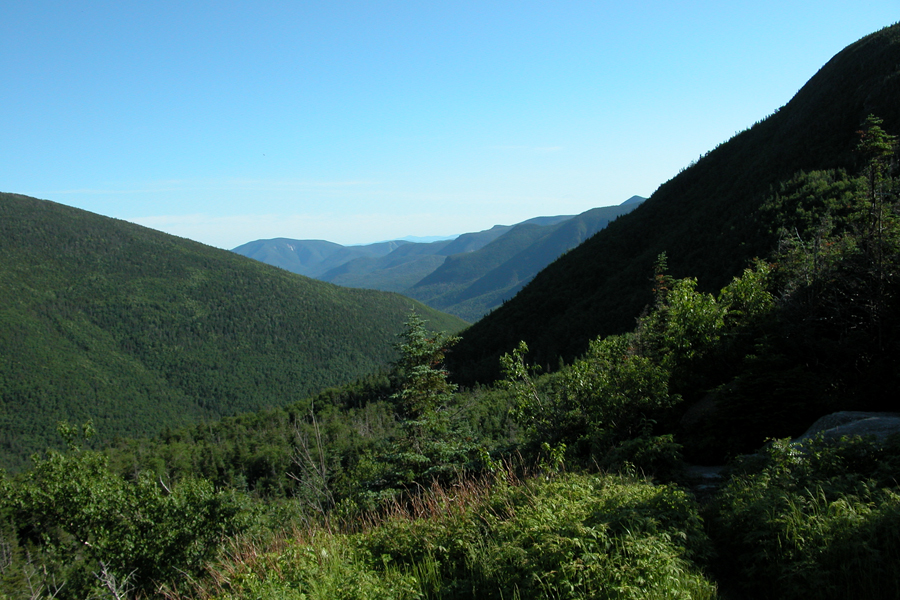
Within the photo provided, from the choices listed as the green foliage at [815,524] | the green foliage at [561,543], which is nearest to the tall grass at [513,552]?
the green foliage at [561,543]

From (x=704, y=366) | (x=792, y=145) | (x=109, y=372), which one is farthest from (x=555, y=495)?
(x=109, y=372)

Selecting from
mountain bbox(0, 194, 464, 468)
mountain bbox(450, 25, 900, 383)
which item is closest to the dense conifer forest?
mountain bbox(450, 25, 900, 383)

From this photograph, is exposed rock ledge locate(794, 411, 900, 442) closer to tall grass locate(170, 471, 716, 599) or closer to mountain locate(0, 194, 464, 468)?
tall grass locate(170, 471, 716, 599)

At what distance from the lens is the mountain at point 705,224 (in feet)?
Answer: 125

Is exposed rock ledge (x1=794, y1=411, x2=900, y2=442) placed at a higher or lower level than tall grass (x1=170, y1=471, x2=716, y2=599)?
higher

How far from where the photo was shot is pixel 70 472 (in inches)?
484

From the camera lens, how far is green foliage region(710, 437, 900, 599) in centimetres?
324

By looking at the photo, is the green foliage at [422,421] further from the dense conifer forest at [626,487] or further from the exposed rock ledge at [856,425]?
the exposed rock ledge at [856,425]

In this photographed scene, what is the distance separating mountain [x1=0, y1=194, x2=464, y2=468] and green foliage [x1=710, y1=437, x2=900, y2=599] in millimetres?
143874

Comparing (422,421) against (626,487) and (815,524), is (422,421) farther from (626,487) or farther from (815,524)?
(815,524)

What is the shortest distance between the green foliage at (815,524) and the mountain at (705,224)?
25.4m

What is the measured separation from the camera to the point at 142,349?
16638 centimetres

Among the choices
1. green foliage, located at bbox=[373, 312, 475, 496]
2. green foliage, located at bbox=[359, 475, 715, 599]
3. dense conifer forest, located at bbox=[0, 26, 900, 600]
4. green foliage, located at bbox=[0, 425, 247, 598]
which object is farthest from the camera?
green foliage, located at bbox=[373, 312, 475, 496]

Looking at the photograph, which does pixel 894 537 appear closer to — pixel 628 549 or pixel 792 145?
pixel 628 549
